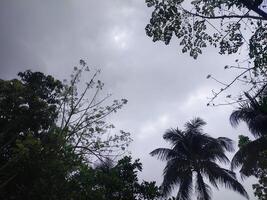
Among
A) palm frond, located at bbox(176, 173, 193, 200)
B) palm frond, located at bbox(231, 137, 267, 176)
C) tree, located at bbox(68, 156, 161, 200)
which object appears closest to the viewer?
tree, located at bbox(68, 156, 161, 200)

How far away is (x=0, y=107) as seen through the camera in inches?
647

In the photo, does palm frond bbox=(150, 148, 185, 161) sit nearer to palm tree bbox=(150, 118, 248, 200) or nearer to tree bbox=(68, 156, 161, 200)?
palm tree bbox=(150, 118, 248, 200)

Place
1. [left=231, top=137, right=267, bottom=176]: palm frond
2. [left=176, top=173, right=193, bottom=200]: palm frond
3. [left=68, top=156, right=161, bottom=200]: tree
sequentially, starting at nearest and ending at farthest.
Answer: [left=68, top=156, right=161, bottom=200]: tree, [left=231, top=137, right=267, bottom=176]: palm frond, [left=176, top=173, right=193, bottom=200]: palm frond

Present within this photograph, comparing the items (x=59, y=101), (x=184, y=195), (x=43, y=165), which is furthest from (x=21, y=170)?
(x=184, y=195)

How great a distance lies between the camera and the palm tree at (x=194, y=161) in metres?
24.1

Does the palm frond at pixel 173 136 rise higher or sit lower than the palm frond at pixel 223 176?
higher

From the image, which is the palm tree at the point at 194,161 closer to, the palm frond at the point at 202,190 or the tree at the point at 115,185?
the palm frond at the point at 202,190

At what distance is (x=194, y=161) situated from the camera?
25.8 meters

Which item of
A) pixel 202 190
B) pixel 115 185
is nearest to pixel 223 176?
pixel 202 190

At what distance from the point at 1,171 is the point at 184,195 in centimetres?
1475

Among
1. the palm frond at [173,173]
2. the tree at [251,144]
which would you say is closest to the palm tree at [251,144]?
the tree at [251,144]

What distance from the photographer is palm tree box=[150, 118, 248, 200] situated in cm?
2408

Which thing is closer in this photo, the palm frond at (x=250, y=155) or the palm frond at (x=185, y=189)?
the palm frond at (x=250, y=155)

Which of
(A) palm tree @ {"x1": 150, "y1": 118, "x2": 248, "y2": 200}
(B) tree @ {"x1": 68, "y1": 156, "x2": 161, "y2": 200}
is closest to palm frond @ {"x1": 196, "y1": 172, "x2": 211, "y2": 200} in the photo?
(A) palm tree @ {"x1": 150, "y1": 118, "x2": 248, "y2": 200}
